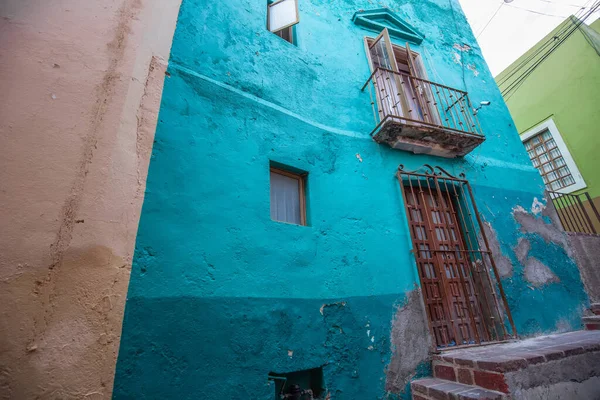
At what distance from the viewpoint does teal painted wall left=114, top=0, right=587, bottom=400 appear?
243cm

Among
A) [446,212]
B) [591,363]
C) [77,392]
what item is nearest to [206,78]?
[77,392]

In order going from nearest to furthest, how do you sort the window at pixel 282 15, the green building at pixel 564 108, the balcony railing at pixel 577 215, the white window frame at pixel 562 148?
the window at pixel 282 15 < the balcony railing at pixel 577 215 < the green building at pixel 564 108 < the white window frame at pixel 562 148

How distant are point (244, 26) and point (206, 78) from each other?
4.36 feet

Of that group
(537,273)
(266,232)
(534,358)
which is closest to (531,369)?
(534,358)

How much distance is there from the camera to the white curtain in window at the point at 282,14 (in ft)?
14.6

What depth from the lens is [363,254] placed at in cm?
367

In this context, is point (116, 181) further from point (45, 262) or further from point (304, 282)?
point (304, 282)

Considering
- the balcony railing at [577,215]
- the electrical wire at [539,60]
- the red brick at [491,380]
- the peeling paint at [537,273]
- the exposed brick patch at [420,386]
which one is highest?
the electrical wire at [539,60]

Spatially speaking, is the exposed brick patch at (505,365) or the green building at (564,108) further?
the green building at (564,108)

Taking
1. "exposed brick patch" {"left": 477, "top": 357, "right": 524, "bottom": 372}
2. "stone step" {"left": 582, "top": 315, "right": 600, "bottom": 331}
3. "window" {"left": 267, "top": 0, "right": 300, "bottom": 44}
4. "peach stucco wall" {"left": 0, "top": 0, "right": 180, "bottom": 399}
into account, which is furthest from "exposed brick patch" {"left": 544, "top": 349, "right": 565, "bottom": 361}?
"window" {"left": 267, "top": 0, "right": 300, "bottom": 44}

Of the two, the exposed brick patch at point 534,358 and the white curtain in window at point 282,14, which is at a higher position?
the white curtain in window at point 282,14

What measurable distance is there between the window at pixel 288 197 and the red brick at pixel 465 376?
7.65 feet

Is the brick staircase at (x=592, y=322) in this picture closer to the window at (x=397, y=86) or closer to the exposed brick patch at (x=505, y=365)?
the exposed brick patch at (x=505, y=365)

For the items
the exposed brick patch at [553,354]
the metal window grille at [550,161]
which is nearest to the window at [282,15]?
the exposed brick patch at [553,354]
